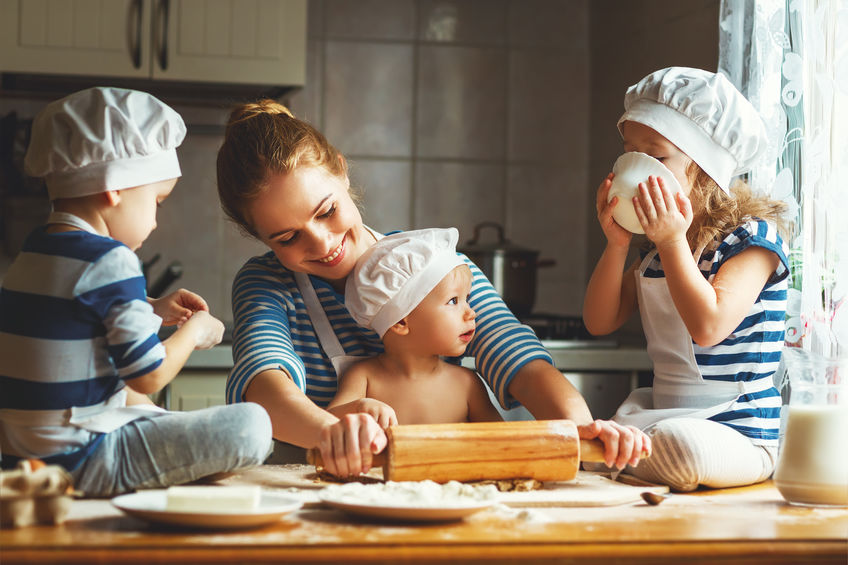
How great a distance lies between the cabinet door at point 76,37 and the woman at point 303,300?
1116 millimetres

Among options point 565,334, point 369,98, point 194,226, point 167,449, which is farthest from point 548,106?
point 167,449

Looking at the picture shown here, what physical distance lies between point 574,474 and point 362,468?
24cm

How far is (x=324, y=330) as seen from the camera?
143 cm

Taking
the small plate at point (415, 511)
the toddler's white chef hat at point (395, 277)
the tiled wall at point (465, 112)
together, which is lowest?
the small plate at point (415, 511)

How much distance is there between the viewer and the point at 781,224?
1.43m

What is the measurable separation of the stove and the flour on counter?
1286 millimetres

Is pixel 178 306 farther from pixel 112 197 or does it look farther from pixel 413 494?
pixel 413 494

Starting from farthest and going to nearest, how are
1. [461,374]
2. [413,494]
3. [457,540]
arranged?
[461,374]
[413,494]
[457,540]

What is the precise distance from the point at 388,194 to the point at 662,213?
1735 mm

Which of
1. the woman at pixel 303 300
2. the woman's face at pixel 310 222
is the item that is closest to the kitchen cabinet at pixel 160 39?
the woman at pixel 303 300

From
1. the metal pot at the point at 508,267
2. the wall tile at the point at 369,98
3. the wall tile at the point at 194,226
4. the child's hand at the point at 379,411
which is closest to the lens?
the child's hand at the point at 379,411

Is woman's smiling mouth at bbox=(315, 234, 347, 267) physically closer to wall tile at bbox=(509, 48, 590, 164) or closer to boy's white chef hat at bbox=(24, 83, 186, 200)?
boy's white chef hat at bbox=(24, 83, 186, 200)

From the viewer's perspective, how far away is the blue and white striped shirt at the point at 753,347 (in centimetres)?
124

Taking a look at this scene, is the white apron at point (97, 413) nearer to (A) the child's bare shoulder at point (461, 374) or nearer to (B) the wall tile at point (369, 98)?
(A) the child's bare shoulder at point (461, 374)
